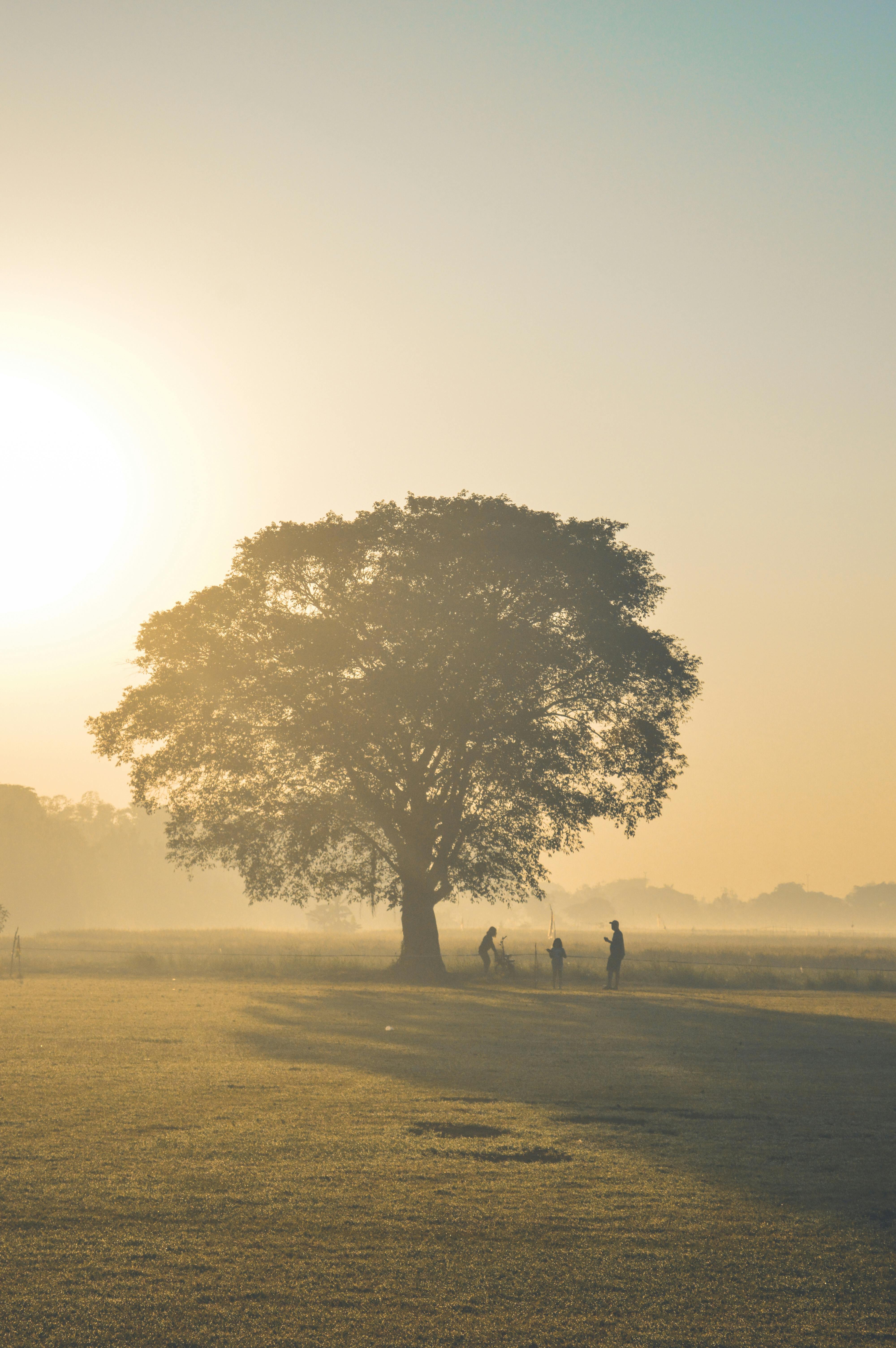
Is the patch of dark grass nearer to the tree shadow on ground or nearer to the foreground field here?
the foreground field

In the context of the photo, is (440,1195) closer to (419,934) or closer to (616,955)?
(616,955)

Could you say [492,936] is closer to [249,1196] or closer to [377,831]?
[377,831]

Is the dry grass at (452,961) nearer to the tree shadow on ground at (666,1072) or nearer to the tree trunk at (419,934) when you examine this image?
the tree trunk at (419,934)

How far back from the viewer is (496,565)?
35.1 metres

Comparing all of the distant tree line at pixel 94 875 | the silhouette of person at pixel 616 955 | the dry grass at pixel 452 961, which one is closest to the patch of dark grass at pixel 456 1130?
the silhouette of person at pixel 616 955

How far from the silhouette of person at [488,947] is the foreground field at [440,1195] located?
1916cm

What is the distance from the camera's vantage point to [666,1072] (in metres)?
15.4

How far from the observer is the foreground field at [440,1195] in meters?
5.86

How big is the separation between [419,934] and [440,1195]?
29084 mm

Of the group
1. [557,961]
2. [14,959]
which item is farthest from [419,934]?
[14,959]

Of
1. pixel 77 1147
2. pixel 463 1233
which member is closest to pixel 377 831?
pixel 77 1147

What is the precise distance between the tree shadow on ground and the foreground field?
0.23ft

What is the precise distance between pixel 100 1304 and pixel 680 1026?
18.2 meters

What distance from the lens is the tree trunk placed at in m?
35.9
